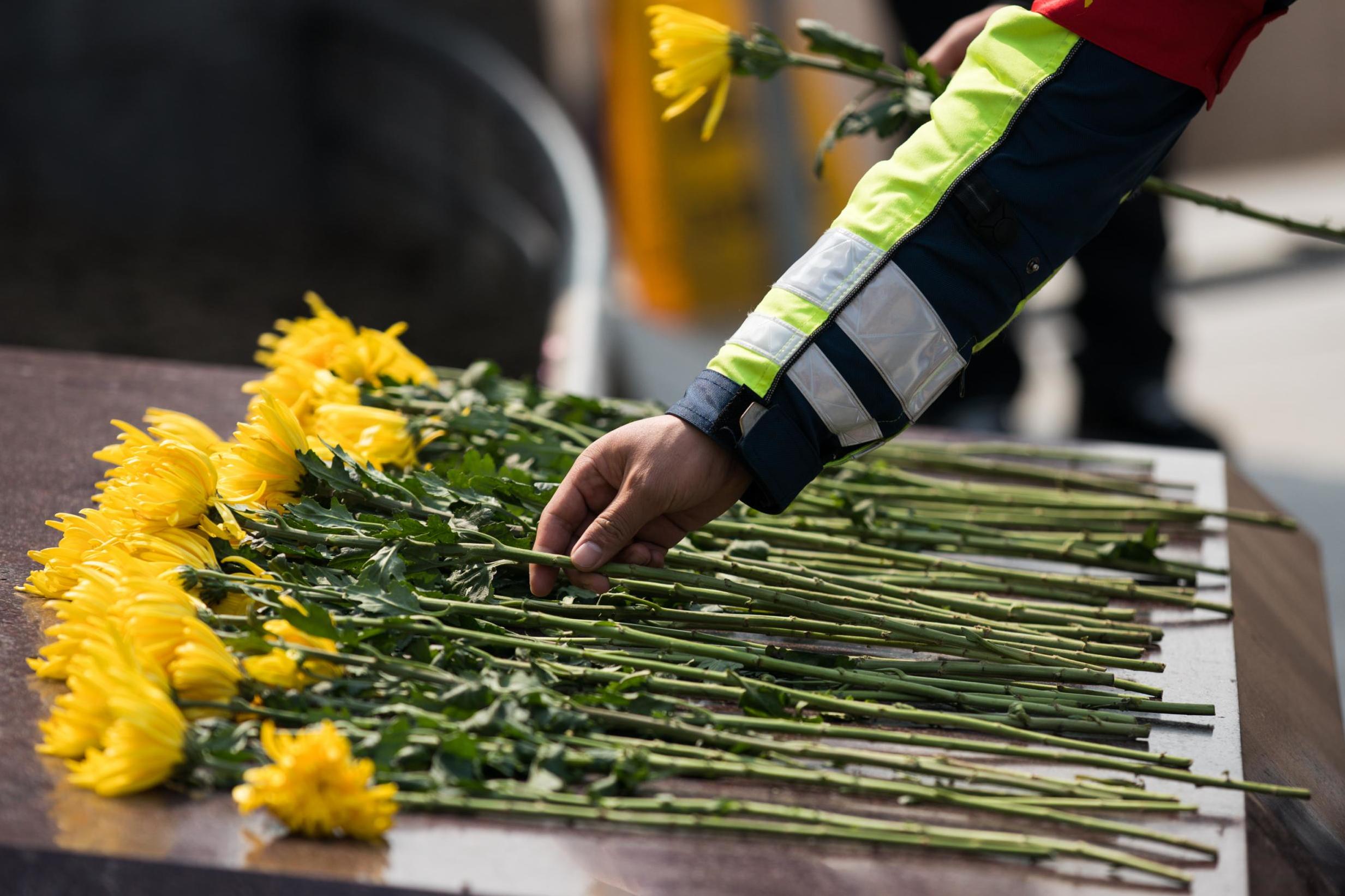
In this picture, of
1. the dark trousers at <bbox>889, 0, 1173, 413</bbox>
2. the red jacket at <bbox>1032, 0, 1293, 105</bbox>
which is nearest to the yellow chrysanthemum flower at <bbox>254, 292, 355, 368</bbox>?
the red jacket at <bbox>1032, 0, 1293, 105</bbox>

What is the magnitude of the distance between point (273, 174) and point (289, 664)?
461cm

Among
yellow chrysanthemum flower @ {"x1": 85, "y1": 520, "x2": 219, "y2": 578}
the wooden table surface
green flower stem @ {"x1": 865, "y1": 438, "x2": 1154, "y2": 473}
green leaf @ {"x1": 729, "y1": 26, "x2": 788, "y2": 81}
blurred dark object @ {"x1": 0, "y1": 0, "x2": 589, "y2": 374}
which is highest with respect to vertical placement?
blurred dark object @ {"x1": 0, "y1": 0, "x2": 589, "y2": 374}

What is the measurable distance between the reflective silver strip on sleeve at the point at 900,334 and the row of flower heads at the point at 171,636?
1.71 ft

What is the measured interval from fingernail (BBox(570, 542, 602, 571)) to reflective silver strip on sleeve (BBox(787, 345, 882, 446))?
0.23 metres

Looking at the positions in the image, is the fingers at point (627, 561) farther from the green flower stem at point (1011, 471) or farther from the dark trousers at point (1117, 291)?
the dark trousers at point (1117, 291)

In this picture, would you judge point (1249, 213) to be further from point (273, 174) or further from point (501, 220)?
point (273, 174)

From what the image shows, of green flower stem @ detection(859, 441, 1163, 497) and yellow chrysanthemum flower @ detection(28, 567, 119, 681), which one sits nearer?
yellow chrysanthemum flower @ detection(28, 567, 119, 681)

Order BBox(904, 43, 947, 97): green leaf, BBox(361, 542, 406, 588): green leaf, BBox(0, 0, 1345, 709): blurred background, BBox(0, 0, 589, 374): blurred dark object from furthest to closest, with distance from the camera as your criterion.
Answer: BBox(0, 0, 589, 374): blurred dark object
BBox(0, 0, 1345, 709): blurred background
BBox(904, 43, 947, 97): green leaf
BBox(361, 542, 406, 588): green leaf

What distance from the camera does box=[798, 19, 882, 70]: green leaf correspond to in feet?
4.80

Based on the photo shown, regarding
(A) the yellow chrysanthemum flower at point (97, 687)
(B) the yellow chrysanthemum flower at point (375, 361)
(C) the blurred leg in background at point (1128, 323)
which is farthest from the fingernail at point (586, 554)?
(C) the blurred leg in background at point (1128, 323)

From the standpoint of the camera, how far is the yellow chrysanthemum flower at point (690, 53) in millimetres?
1429

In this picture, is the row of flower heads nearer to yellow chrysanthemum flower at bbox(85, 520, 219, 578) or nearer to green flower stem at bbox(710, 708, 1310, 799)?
yellow chrysanthemum flower at bbox(85, 520, 219, 578)

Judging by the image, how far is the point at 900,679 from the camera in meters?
1.09

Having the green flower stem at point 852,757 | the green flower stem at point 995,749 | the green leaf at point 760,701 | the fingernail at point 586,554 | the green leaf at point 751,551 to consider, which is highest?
the green leaf at point 751,551
